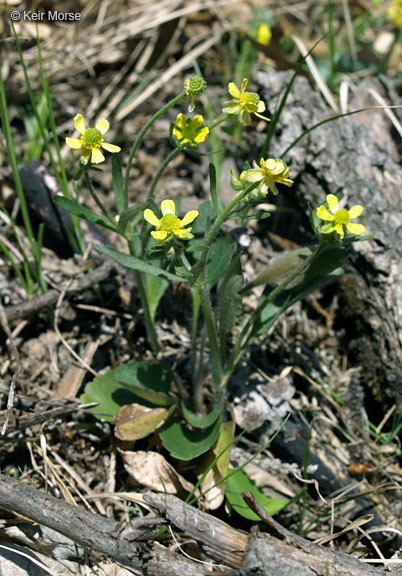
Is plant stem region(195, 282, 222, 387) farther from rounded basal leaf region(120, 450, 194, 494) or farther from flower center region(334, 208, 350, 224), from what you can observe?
flower center region(334, 208, 350, 224)

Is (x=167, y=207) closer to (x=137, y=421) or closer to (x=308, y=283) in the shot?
(x=308, y=283)

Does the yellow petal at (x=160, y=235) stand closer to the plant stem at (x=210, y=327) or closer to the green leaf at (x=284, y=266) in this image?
the plant stem at (x=210, y=327)

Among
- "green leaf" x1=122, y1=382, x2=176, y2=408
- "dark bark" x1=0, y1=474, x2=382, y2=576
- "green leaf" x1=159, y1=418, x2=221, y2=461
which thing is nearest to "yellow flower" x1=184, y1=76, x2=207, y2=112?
"green leaf" x1=122, y1=382, x2=176, y2=408

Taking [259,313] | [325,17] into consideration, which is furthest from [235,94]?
[325,17]

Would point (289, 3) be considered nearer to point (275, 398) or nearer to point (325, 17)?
point (325, 17)

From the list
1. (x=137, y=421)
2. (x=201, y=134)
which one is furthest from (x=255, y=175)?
(x=137, y=421)

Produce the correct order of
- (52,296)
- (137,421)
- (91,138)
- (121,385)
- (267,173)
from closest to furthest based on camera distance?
1. (267,173)
2. (91,138)
3. (137,421)
4. (121,385)
5. (52,296)

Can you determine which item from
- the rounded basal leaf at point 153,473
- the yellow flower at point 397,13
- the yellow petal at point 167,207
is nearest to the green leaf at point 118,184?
the yellow petal at point 167,207
